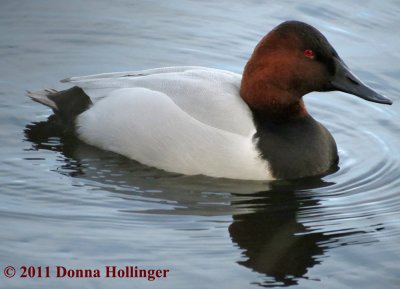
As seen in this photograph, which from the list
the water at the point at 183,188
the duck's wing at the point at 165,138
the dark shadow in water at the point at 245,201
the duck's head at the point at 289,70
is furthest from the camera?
the duck's head at the point at 289,70

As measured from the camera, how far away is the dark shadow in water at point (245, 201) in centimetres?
637

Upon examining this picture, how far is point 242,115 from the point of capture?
24.6 feet

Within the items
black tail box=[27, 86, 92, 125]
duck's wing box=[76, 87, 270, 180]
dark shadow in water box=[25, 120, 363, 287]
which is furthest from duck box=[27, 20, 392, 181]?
black tail box=[27, 86, 92, 125]

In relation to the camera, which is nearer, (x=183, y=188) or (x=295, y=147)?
(x=183, y=188)

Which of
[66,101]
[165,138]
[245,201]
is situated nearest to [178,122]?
[165,138]

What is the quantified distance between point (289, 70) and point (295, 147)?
0.60 metres

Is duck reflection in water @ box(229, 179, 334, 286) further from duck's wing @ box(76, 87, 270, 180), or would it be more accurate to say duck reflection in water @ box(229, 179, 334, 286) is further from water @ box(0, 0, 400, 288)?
duck's wing @ box(76, 87, 270, 180)

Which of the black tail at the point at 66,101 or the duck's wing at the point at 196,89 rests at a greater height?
the duck's wing at the point at 196,89

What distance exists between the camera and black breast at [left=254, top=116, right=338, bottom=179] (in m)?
7.45

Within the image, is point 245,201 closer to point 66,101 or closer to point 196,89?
point 196,89

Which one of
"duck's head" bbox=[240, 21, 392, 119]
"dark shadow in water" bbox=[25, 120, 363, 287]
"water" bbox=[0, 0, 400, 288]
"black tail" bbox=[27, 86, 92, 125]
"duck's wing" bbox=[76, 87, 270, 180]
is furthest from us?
"black tail" bbox=[27, 86, 92, 125]

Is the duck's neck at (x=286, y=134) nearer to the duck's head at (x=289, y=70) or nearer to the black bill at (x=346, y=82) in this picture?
the duck's head at (x=289, y=70)

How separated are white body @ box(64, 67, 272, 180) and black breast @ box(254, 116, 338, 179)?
83mm

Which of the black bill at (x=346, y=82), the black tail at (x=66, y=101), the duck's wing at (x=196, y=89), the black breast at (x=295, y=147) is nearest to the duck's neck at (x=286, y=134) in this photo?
the black breast at (x=295, y=147)
